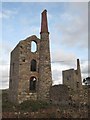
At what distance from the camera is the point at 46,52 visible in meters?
25.2

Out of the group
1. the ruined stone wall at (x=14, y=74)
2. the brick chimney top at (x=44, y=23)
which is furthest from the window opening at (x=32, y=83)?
the brick chimney top at (x=44, y=23)

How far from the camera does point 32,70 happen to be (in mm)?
25609

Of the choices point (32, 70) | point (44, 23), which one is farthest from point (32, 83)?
point (44, 23)

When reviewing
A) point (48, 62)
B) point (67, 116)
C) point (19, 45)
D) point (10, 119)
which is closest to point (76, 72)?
point (48, 62)

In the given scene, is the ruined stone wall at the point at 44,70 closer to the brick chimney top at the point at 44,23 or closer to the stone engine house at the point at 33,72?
the stone engine house at the point at 33,72

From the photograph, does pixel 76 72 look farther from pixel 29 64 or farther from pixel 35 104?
pixel 35 104

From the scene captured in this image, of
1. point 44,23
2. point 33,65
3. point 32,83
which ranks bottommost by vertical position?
point 32,83

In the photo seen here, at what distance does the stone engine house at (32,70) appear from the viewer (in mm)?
23922

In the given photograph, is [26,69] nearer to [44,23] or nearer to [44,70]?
[44,70]

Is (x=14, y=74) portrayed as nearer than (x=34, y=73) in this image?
No

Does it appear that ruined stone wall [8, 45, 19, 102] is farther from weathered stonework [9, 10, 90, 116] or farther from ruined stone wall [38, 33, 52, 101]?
ruined stone wall [38, 33, 52, 101]

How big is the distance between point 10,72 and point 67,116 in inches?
538

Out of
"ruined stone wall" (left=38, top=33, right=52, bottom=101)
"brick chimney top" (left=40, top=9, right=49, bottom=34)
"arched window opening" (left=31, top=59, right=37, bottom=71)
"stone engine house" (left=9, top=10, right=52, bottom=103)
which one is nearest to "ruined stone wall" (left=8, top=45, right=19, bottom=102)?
"stone engine house" (left=9, top=10, right=52, bottom=103)

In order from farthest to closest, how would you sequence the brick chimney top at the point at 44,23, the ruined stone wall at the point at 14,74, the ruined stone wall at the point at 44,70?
the brick chimney top at the point at 44,23, the ruined stone wall at the point at 14,74, the ruined stone wall at the point at 44,70
